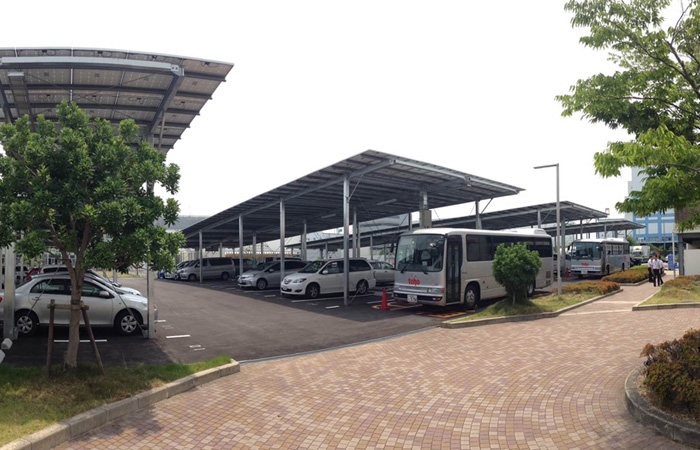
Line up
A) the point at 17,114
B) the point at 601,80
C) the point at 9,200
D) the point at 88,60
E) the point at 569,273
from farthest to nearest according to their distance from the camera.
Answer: the point at 569,273, the point at 17,114, the point at 88,60, the point at 601,80, the point at 9,200

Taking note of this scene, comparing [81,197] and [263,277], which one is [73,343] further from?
[263,277]

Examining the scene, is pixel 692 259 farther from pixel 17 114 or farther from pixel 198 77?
pixel 17 114

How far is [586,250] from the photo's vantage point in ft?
108

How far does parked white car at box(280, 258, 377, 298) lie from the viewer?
21.0 m

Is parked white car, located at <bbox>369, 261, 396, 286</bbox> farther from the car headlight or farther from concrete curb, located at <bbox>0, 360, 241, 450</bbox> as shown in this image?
concrete curb, located at <bbox>0, 360, 241, 450</bbox>

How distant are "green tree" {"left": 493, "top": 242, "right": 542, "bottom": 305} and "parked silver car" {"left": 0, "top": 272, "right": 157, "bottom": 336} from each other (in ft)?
33.6

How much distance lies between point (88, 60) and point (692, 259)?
30.9 meters

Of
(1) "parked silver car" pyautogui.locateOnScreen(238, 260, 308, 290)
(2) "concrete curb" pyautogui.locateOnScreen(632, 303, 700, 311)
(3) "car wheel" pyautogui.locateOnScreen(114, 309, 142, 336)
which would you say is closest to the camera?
(3) "car wheel" pyautogui.locateOnScreen(114, 309, 142, 336)

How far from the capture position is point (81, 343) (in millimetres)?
10477

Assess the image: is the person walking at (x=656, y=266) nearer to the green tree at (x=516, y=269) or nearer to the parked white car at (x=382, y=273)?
the green tree at (x=516, y=269)

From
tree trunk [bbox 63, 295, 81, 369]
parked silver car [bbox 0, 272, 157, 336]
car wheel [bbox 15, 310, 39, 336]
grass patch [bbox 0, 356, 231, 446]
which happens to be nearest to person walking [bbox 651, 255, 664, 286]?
parked silver car [bbox 0, 272, 157, 336]

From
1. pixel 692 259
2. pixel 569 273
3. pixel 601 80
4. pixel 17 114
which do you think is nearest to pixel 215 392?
pixel 601 80

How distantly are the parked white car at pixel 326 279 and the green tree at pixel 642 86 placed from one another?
14771 millimetres

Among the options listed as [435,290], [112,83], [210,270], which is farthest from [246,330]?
[210,270]
